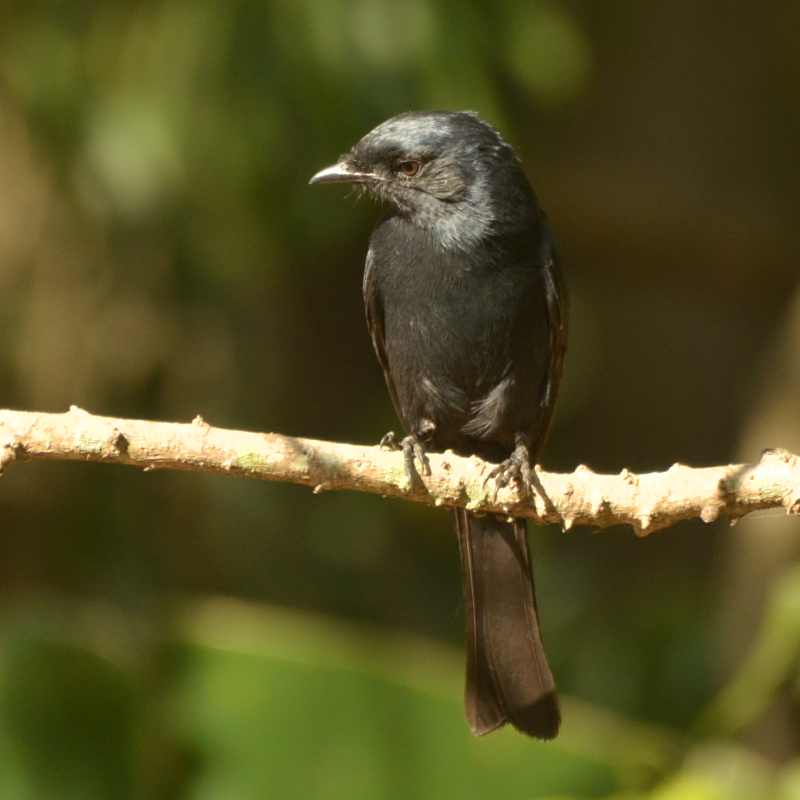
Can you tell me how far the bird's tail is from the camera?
418cm

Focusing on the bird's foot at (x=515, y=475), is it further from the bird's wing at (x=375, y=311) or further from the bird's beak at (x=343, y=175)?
the bird's beak at (x=343, y=175)

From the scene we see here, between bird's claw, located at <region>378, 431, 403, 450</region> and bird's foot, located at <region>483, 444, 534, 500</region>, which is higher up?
bird's foot, located at <region>483, 444, 534, 500</region>

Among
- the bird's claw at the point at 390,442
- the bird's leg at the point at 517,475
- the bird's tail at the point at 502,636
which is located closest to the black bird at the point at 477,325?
the bird's tail at the point at 502,636

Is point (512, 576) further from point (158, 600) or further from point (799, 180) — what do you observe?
point (799, 180)

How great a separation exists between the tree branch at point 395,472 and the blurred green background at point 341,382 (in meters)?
0.49

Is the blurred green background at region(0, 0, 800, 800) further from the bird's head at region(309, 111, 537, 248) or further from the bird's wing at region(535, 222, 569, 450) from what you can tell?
the bird's wing at region(535, 222, 569, 450)

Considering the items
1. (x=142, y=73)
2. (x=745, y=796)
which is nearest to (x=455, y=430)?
(x=745, y=796)

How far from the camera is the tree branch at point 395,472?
3084 mm

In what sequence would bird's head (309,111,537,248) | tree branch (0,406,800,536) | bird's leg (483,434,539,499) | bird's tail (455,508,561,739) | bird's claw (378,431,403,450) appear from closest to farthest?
tree branch (0,406,800,536) < bird's leg (483,434,539,499) < bird's claw (378,431,403,450) < bird's tail (455,508,561,739) < bird's head (309,111,537,248)

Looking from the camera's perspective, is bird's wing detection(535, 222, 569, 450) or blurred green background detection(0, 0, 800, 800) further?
blurred green background detection(0, 0, 800, 800)

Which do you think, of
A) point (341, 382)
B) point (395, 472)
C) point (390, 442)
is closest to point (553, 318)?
point (390, 442)

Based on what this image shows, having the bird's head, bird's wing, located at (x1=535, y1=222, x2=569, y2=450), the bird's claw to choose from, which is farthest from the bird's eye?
the bird's claw

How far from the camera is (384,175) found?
4430 millimetres

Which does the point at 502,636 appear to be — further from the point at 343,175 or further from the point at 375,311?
the point at 343,175
